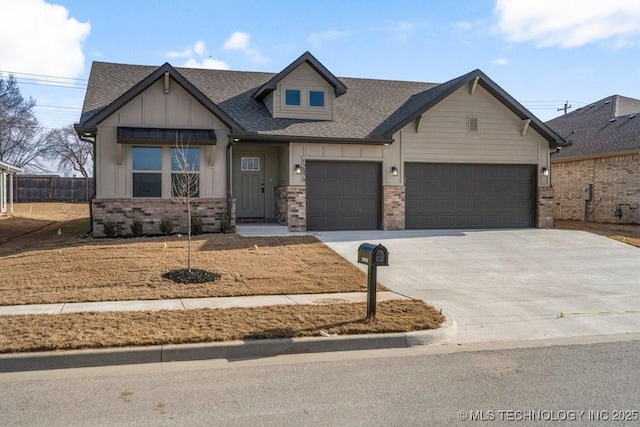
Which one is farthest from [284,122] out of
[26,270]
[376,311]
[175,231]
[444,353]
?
[444,353]

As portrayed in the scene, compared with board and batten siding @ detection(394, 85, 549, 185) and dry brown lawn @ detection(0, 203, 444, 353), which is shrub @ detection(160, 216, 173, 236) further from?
board and batten siding @ detection(394, 85, 549, 185)

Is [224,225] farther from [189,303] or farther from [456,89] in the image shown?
[456,89]

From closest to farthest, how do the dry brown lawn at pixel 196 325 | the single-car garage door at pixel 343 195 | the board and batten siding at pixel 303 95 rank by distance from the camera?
the dry brown lawn at pixel 196 325 < the single-car garage door at pixel 343 195 < the board and batten siding at pixel 303 95

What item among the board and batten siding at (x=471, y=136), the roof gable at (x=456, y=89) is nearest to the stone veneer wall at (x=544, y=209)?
the board and batten siding at (x=471, y=136)

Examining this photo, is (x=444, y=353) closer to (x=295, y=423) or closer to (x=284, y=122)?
(x=295, y=423)

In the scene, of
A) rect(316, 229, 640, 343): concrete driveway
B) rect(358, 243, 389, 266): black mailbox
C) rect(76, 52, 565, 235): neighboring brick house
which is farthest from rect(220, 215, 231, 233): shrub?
rect(358, 243, 389, 266): black mailbox

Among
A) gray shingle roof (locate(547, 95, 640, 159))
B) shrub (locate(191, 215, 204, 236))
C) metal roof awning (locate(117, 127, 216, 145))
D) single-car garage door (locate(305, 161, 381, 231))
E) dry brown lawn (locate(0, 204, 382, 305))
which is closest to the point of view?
dry brown lawn (locate(0, 204, 382, 305))

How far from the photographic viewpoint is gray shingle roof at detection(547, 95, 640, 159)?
23803 millimetres

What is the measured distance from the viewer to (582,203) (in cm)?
2556

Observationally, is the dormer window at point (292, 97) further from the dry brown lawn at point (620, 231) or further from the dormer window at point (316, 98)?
the dry brown lawn at point (620, 231)

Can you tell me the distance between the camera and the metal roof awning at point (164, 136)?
53.6 ft

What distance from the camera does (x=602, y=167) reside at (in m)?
24.4

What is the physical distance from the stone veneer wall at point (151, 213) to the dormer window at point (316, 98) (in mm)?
4867

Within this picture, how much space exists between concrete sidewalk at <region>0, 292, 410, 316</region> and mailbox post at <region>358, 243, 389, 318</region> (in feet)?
4.52
